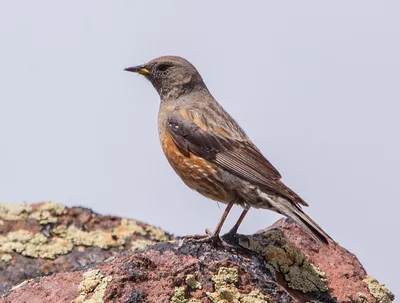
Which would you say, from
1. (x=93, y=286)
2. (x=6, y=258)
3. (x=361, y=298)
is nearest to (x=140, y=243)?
(x=6, y=258)

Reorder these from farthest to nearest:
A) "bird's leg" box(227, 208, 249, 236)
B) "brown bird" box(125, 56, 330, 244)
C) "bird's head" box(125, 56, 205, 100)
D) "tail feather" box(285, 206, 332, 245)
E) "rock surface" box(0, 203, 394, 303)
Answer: "bird's head" box(125, 56, 205, 100) < "brown bird" box(125, 56, 330, 244) < "bird's leg" box(227, 208, 249, 236) < "tail feather" box(285, 206, 332, 245) < "rock surface" box(0, 203, 394, 303)

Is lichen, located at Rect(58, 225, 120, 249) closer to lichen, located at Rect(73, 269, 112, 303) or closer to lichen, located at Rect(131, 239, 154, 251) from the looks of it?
lichen, located at Rect(131, 239, 154, 251)

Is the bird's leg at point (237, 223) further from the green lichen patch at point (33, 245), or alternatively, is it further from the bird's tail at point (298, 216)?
the green lichen patch at point (33, 245)

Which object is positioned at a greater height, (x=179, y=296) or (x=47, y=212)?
(x=47, y=212)

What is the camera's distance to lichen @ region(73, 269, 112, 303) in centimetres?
641

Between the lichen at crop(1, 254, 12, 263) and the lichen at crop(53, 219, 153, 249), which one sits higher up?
the lichen at crop(53, 219, 153, 249)

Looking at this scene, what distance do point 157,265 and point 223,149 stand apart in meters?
2.58

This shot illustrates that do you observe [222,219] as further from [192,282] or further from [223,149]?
[192,282]

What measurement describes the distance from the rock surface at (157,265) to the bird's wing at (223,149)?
17.8 inches

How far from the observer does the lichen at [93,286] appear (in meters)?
6.41

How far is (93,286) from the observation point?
6.53 meters

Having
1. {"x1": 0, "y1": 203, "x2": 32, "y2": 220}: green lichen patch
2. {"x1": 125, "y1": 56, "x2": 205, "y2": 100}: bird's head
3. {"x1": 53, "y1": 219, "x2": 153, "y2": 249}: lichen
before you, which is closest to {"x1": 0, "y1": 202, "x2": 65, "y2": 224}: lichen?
{"x1": 0, "y1": 203, "x2": 32, "y2": 220}: green lichen patch

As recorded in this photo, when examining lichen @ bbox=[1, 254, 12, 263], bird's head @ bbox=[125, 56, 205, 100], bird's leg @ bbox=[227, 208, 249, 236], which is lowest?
lichen @ bbox=[1, 254, 12, 263]

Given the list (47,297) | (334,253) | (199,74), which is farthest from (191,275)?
(199,74)
